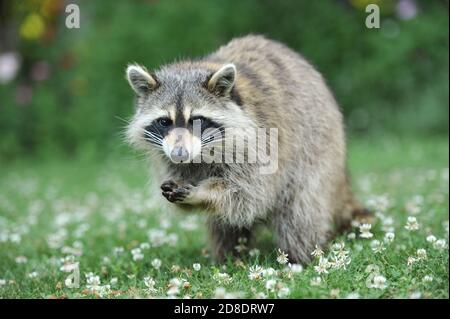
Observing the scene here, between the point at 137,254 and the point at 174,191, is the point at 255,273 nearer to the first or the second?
the point at 174,191

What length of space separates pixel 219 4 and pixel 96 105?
326 cm

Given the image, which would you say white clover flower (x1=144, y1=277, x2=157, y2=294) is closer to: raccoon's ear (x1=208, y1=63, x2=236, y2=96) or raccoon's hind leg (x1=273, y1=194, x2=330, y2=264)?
raccoon's hind leg (x1=273, y1=194, x2=330, y2=264)

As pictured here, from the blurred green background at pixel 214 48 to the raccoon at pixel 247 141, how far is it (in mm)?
6269

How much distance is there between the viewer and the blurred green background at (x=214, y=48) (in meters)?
11.9

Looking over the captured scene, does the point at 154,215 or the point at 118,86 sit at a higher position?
the point at 118,86

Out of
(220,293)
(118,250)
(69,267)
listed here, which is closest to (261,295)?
(220,293)

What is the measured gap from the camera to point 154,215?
756 centimetres

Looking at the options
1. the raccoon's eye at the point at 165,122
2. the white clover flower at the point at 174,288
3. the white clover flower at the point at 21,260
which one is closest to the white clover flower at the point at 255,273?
the white clover flower at the point at 174,288

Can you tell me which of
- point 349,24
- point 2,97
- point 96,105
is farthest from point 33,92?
point 349,24

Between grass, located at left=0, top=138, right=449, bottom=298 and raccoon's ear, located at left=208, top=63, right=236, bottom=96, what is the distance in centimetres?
113

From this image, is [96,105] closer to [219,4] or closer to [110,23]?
[110,23]

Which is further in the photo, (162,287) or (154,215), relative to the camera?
(154,215)

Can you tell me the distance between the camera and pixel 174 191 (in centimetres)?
485

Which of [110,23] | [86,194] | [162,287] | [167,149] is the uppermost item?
[110,23]
